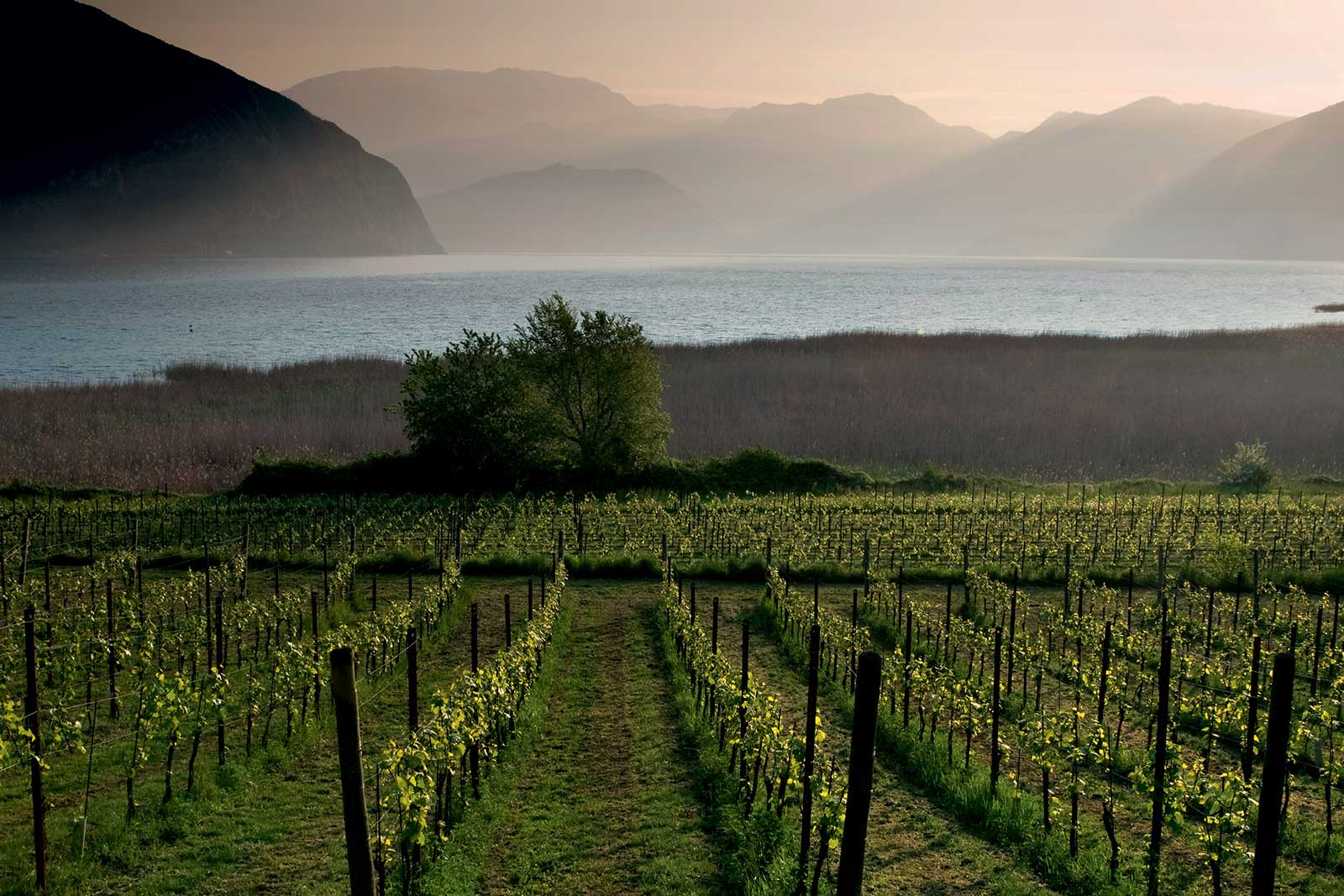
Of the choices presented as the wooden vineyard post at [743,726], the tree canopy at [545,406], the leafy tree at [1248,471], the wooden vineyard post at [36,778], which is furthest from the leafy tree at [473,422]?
the leafy tree at [1248,471]

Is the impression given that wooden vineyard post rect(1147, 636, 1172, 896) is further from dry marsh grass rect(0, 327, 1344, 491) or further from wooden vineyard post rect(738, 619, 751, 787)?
dry marsh grass rect(0, 327, 1344, 491)

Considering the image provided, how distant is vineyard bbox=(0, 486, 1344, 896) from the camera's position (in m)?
9.02

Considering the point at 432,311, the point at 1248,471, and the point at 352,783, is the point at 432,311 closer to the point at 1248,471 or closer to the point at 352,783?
the point at 1248,471

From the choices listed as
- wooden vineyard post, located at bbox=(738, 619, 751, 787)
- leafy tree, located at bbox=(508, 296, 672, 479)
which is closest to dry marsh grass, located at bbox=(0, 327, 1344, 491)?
leafy tree, located at bbox=(508, 296, 672, 479)

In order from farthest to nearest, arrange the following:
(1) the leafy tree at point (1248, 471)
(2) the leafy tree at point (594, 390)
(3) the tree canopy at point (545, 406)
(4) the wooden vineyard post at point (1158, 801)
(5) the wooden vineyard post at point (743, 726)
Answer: (2) the leafy tree at point (594, 390), (1) the leafy tree at point (1248, 471), (3) the tree canopy at point (545, 406), (5) the wooden vineyard post at point (743, 726), (4) the wooden vineyard post at point (1158, 801)

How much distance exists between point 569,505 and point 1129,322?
4218 inches

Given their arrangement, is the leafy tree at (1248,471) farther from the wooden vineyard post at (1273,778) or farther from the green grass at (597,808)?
the wooden vineyard post at (1273,778)

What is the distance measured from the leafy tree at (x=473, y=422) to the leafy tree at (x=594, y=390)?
37.3 inches

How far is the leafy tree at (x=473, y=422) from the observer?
33406 millimetres

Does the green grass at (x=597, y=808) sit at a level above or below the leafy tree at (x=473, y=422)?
below

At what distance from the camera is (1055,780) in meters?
12.5

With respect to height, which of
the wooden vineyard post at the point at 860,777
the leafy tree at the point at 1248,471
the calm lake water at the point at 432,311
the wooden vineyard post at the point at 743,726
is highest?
the calm lake water at the point at 432,311

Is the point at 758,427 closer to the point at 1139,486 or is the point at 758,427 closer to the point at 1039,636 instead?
the point at 1139,486

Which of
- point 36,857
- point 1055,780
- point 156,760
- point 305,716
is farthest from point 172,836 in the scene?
point 1055,780
